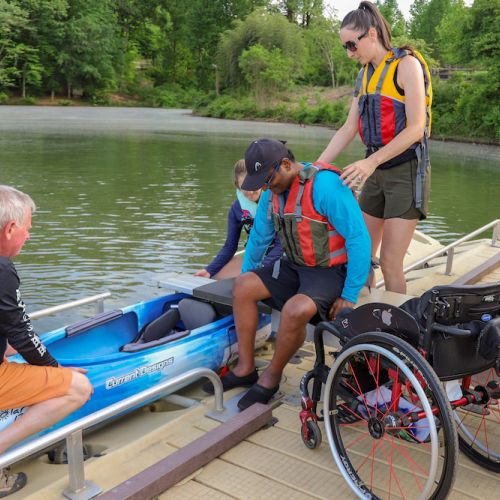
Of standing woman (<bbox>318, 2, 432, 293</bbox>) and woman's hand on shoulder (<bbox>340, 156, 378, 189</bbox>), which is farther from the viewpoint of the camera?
standing woman (<bbox>318, 2, 432, 293</bbox>)

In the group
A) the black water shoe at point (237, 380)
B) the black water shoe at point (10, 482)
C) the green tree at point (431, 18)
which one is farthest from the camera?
the green tree at point (431, 18)

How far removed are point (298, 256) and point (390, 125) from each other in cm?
104

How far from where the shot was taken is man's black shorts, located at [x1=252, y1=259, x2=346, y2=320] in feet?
11.3

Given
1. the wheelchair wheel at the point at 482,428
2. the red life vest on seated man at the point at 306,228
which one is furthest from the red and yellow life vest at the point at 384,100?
the wheelchair wheel at the point at 482,428

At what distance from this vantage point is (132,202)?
1408 cm

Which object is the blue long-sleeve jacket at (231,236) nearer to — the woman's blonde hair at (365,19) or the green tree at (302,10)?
the woman's blonde hair at (365,19)

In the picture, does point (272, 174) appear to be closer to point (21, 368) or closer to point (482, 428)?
point (21, 368)

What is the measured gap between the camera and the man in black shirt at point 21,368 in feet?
8.47

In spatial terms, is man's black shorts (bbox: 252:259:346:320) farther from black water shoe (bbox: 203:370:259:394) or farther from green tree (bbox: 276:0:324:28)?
green tree (bbox: 276:0:324:28)

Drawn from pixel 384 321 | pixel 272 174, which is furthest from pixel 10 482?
pixel 272 174

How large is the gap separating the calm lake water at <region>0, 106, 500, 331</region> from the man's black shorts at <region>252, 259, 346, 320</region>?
4.07m

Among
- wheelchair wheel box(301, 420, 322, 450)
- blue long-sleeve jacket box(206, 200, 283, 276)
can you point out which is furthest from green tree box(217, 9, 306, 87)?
wheelchair wheel box(301, 420, 322, 450)

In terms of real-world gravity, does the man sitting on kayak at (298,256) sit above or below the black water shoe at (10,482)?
above

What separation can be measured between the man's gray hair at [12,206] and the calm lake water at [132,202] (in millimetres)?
4502
